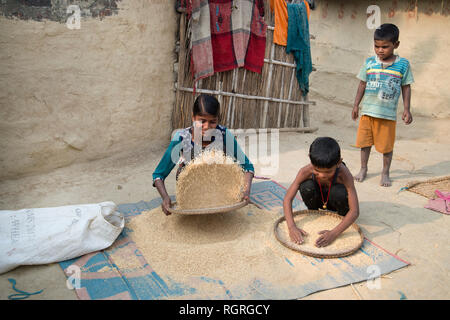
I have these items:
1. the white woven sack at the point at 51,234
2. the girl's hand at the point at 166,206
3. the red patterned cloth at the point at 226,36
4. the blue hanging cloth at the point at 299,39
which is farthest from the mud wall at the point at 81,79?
the blue hanging cloth at the point at 299,39

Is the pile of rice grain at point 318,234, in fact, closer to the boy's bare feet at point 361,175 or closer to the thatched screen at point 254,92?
the boy's bare feet at point 361,175

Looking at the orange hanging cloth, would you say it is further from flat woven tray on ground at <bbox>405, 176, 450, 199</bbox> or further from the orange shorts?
flat woven tray on ground at <bbox>405, 176, 450, 199</bbox>

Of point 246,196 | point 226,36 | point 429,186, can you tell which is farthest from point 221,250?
point 226,36

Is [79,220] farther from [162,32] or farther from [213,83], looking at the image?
[213,83]

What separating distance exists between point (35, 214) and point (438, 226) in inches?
109

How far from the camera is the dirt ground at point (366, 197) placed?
2.07 metres

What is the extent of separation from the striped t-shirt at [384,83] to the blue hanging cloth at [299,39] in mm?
1902

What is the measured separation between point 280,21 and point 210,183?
3.32 metres

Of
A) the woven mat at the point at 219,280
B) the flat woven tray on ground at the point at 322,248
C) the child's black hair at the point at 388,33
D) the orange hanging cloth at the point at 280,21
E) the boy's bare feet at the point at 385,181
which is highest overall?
the orange hanging cloth at the point at 280,21

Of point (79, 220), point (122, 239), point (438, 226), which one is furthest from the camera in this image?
point (438, 226)

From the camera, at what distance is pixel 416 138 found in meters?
5.61

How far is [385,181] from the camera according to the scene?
3652 millimetres

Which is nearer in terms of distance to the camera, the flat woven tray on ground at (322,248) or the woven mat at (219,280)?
the woven mat at (219,280)
